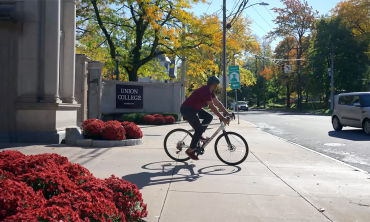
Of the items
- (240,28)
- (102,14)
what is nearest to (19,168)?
(102,14)

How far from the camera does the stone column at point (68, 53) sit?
11.1 m

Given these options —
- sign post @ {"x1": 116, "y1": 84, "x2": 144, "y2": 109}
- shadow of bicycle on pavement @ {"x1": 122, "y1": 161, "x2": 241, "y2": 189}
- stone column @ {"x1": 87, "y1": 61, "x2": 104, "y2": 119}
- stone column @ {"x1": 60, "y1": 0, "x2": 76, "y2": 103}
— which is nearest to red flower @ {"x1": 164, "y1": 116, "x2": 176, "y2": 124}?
sign post @ {"x1": 116, "y1": 84, "x2": 144, "y2": 109}

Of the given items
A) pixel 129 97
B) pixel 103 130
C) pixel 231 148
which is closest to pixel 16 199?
pixel 231 148

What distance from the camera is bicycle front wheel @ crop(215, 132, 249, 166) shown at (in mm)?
7430

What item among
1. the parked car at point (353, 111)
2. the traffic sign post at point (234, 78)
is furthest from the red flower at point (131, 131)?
the traffic sign post at point (234, 78)

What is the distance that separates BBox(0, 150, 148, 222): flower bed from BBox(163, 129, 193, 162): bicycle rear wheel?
10.3 ft

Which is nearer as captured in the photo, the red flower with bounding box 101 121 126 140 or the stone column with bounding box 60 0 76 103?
the red flower with bounding box 101 121 126 140

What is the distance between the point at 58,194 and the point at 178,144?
165 inches

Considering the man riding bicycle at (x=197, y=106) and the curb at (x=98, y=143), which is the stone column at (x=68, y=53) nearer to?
the curb at (x=98, y=143)

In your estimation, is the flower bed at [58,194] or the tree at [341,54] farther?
the tree at [341,54]

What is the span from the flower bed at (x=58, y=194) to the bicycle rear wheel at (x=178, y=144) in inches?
123

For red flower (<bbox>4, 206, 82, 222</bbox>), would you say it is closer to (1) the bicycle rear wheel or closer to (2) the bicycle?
(2) the bicycle

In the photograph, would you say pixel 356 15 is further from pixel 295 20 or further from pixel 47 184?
pixel 47 184

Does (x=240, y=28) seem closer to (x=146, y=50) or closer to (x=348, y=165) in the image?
(x=146, y=50)
